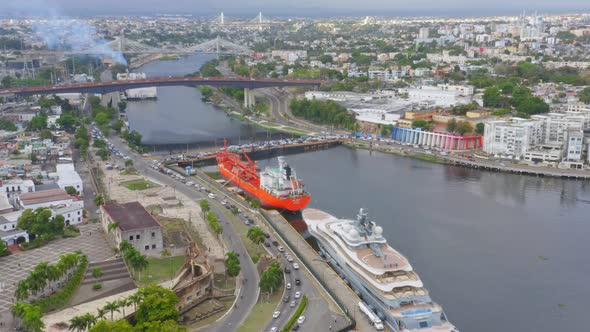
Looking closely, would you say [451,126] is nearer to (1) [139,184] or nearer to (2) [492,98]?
(2) [492,98]

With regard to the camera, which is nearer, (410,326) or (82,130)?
(410,326)

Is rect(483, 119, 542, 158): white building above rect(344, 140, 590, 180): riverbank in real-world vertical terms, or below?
above

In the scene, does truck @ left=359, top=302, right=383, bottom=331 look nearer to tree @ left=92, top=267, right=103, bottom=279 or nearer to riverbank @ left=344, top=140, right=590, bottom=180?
tree @ left=92, top=267, right=103, bottom=279

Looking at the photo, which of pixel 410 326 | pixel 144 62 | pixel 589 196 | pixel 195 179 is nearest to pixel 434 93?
pixel 589 196

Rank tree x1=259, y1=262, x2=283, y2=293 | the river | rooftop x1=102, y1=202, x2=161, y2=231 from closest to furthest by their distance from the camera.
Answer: tree x1=259, y1=262, x2=283, y2=293, rooftop x1=102, y1=202, x2=161, y2=231, the river

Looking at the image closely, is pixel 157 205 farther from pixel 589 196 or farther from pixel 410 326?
pixel 589 196

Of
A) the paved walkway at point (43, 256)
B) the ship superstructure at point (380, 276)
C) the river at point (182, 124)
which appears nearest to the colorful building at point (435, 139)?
the river at point (182, 124)

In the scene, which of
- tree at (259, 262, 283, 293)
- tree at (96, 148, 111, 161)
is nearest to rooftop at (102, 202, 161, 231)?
tree at (259, 262, 283, 293)
